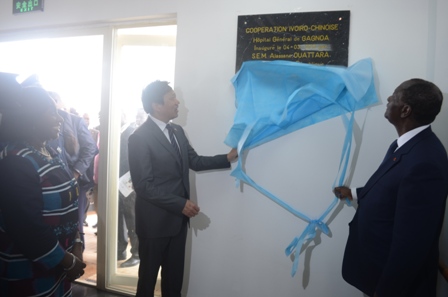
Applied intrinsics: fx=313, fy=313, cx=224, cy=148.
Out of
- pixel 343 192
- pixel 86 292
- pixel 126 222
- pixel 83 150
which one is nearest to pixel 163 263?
pixel 126 222

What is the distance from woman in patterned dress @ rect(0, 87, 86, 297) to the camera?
1.05m

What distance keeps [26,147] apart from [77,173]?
1.49 metres

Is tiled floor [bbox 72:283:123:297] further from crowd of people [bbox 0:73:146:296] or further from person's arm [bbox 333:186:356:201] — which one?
person's arm [bbox 333:186:356:201]

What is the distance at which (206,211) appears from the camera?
6.73ft

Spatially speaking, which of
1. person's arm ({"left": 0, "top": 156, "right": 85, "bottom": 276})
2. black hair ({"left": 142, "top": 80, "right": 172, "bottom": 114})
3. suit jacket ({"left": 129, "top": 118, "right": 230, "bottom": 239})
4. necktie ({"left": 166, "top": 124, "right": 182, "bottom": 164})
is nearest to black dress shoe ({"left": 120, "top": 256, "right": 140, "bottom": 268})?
suit jacket ({"left": 129, "top": 118, "right": 230, "bottom": 239})

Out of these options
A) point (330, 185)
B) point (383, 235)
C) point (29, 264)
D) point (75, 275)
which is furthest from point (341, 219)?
point (29, 264)

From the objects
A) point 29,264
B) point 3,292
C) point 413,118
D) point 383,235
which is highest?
point 413,118

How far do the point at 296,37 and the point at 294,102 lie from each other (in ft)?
1.34

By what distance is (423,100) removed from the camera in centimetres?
120

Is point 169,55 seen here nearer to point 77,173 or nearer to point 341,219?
point 77,173

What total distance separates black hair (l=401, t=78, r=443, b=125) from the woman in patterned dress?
4.59ft

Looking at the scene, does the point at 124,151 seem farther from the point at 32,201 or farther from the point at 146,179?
the point at 32,201

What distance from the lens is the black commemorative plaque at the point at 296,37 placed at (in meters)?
1.77

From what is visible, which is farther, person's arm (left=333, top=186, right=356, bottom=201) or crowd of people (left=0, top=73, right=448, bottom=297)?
person's arm (left=333, top=186, right=356, bottom=201)
